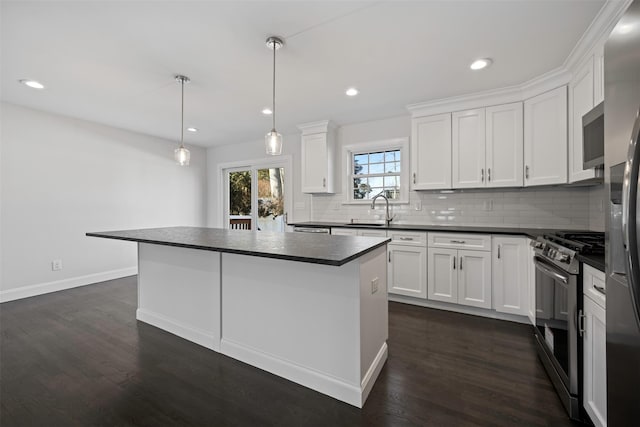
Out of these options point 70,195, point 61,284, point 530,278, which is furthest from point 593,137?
point 61,284

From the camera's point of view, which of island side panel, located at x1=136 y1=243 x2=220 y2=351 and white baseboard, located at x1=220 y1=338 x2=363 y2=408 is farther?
island side panel, located at x1=136 y1=243 x2=220 y2=351

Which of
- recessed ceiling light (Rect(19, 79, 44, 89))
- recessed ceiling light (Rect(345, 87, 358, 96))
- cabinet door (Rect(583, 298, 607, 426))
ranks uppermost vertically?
recessed ceiling light (Rect(345, 87, 358, 96))

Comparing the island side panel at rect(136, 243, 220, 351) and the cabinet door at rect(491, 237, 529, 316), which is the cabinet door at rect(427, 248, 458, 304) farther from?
the island side panel at rect(136, 243, 220, 351)

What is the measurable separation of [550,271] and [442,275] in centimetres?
129

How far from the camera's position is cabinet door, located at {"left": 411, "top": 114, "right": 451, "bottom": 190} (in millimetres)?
3379

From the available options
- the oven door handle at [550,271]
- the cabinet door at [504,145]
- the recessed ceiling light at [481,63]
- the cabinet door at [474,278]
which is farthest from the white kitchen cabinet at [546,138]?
the oven door handle at [550,271]

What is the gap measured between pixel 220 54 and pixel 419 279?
9.99ft

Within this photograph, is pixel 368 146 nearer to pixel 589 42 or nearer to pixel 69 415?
pixel 589 42

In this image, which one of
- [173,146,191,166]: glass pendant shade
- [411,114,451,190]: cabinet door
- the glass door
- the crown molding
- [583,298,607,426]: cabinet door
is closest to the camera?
[583,298,607,426]: cabinet door

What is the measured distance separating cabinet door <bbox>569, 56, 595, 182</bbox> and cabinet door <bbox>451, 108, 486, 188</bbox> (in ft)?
2.48

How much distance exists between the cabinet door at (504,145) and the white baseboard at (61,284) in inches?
218

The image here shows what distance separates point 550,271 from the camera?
188 cm

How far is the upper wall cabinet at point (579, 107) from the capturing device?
2219 millimetres

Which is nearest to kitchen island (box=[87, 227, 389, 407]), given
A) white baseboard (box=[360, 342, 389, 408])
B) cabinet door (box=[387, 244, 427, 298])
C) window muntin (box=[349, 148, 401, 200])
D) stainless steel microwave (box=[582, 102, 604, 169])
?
white baseboard (box=[360, 342, 389, 408])
